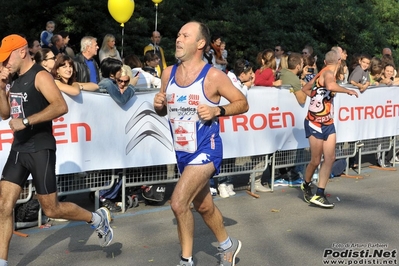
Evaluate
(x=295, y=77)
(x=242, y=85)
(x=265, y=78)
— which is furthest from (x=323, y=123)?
(x=265, y=78)

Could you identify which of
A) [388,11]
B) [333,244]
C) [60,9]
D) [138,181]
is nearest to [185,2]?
[60,9]

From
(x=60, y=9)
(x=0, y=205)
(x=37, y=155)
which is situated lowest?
(x=0, y=205)

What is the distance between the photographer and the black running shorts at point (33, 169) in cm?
621

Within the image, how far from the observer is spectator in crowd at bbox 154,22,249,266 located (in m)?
6.10

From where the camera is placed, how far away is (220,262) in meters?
6.62

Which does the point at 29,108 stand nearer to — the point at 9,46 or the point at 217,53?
the point at 9,46

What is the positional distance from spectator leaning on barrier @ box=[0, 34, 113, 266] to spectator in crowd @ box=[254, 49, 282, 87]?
483 centimetres

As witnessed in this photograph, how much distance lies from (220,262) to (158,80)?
4555 mm

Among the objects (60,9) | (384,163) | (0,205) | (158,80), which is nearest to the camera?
(0,205)

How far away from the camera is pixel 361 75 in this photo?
1184cm

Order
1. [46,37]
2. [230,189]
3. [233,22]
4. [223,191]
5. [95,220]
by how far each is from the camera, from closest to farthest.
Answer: [95,220], [223,191], [230,189], [46,37], [233,22]

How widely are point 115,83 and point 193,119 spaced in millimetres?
2704

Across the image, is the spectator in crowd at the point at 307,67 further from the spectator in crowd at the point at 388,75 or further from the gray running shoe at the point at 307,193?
the gray running shoe at the point at 307,193

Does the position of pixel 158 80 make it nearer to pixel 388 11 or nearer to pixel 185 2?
pixel 185 2
